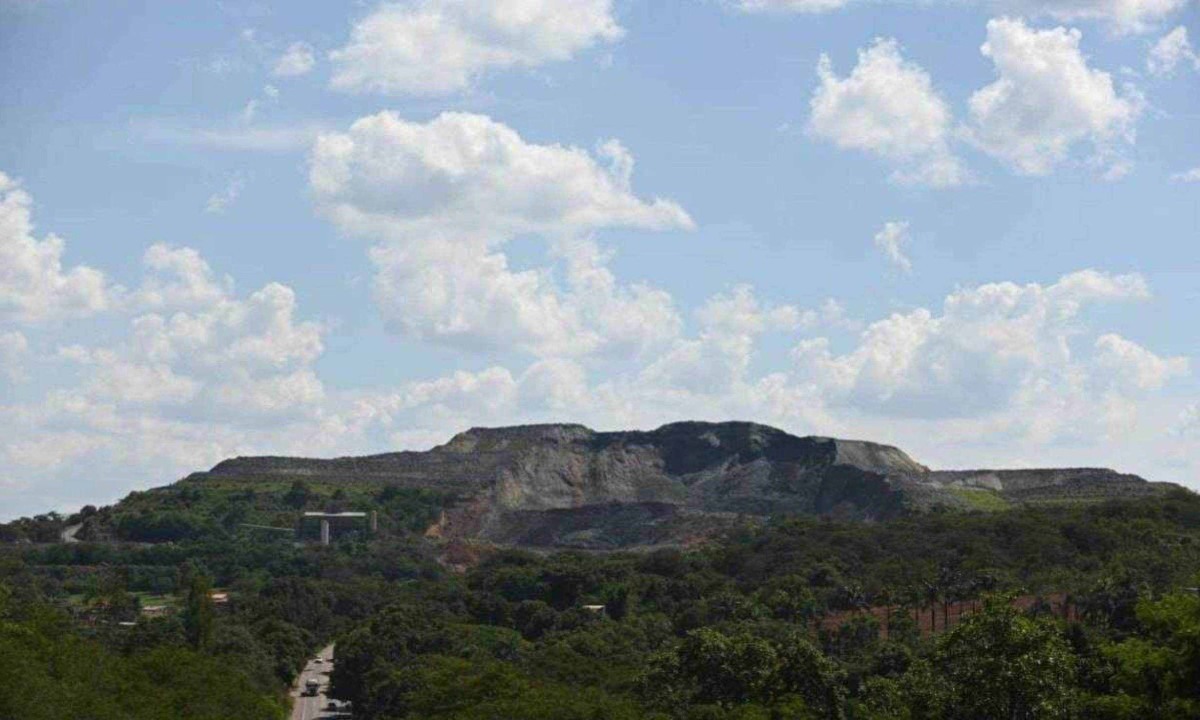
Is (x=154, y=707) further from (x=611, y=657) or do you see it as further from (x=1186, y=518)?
(x=1186, y=518)

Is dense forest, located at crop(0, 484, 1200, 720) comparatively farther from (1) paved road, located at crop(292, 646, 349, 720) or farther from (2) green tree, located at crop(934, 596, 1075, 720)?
(1) paved road, located at crop(292, 646, 349, 720)

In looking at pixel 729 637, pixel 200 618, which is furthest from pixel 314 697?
pixel 729 637

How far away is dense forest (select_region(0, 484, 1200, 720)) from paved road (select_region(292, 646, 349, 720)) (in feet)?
5.94

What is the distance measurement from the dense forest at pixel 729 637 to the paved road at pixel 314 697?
1811 millimetres

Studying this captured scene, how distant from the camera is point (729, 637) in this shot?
108812 millimetres

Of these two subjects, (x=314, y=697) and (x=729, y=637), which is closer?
(x=729, y=637)

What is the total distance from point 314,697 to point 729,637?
60290 millimetres

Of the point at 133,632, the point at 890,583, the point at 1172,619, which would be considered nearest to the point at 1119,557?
the point at 890,583

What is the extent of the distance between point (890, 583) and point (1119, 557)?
19.4m

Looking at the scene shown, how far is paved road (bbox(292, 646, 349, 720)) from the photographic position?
144425mm

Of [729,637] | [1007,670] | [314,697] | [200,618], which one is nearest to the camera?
[1007,670]

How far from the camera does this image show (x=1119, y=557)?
5984 inches

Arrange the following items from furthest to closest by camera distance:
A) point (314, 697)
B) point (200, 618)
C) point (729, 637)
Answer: point (314, 697) < point (200, 618) < point (729, 637)

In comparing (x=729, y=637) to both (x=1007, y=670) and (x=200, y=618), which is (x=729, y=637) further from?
(x=200, y=618)
